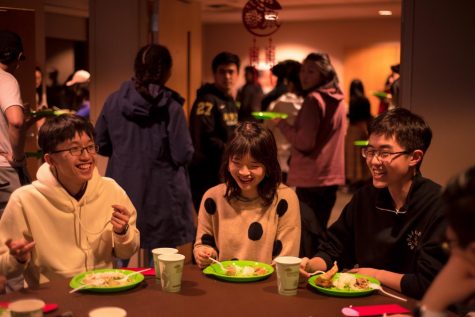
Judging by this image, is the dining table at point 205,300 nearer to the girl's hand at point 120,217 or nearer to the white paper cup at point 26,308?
the white paper cup at point 26,308

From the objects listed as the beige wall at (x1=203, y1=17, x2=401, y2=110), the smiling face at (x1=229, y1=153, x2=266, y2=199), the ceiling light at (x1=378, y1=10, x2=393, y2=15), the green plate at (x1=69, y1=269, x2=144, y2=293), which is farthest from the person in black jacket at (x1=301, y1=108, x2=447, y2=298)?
the beige wall at (x1=203, y1=17, x2=401, y2=110)

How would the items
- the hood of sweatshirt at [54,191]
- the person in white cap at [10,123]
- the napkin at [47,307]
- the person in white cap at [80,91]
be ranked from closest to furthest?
1. the napkin at [47,307]
2. the hood of sweatshirt at [54,191]
3. the person in white cap at [10,123]
4. the person in white cap at [80,91]

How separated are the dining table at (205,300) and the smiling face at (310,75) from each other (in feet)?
8.28

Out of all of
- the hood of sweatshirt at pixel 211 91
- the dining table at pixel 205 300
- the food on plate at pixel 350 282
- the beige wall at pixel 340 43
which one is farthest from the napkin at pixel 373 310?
the beige wall at pixel 340 43

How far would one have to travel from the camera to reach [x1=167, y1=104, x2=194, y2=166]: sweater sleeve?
138 inches

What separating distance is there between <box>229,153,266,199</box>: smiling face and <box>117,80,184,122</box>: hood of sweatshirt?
1.23m

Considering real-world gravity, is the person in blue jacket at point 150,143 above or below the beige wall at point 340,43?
below

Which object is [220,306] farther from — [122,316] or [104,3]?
[104,3]

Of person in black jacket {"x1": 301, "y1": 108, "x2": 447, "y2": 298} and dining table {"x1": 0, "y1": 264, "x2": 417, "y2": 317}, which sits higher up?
person in black jacket {"x1": 301, "y1": 108, "x2": 447, "y2": 298}

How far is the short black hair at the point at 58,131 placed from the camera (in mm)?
2234

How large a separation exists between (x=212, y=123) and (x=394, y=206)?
90.7 inches

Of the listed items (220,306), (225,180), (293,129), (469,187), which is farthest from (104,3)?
(469,187)

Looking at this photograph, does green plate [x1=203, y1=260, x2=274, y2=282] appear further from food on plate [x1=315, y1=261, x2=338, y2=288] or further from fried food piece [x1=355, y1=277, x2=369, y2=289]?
fried food piece [x1=355, y1=277, x2=369, y2=289]

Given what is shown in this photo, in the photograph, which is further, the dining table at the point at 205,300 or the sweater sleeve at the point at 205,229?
the sweater sleeve at the point at 205,229
